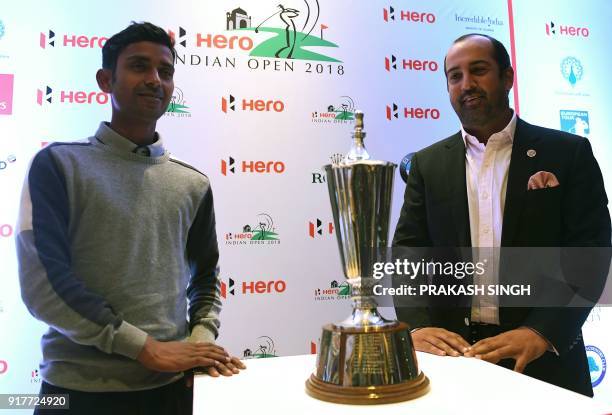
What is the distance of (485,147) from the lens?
1.53 meters

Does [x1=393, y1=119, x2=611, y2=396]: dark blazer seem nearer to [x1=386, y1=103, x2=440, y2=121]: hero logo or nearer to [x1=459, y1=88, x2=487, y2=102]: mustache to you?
[x1=459, y1=88, x2=487, y2=102]: mustache

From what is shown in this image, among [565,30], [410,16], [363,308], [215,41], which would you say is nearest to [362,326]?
[363,308]

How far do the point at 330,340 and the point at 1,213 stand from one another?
228 cm

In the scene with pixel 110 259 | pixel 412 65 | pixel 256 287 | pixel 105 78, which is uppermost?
pixel 412 65

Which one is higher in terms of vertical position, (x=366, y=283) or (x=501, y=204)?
(x=501, y=204)

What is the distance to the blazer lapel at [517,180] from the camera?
138 cm

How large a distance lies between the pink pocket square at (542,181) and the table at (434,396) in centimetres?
66

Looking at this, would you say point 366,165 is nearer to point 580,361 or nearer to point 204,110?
point 580,361

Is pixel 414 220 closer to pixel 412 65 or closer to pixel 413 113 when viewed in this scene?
pixel 413 113

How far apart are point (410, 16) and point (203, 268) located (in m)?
2.24

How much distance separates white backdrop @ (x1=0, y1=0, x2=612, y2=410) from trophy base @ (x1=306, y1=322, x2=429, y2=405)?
1843mm

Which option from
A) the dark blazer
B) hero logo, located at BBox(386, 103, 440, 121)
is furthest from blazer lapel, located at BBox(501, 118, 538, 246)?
hero logo, located at BBox(386, 103, 440, 121)

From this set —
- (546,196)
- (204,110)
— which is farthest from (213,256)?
(204,110)

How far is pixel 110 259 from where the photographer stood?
1.25m
